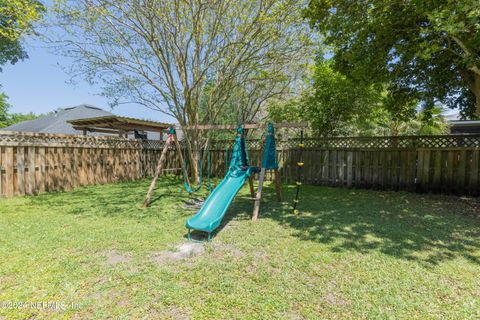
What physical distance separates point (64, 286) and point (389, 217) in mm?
4622

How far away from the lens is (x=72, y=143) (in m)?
6.87

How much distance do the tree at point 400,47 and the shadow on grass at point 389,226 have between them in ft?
8.51

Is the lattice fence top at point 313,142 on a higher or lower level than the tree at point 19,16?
lower

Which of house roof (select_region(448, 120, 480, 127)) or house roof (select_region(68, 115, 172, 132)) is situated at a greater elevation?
house roof (select_region(448, 120, 480, 127))

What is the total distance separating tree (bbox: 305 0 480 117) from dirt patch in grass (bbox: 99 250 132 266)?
16.4 feet

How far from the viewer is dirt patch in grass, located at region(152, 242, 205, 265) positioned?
8.79 ft

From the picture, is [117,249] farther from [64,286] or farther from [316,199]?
[316,199]

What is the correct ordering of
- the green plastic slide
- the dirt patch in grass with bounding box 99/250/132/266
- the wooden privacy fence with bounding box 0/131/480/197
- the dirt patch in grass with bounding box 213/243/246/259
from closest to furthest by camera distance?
the dirt patch in grass with bounding box 99/250/132/266, the dirt patch in grass with bounding box 213/243/246/259, the green plastic slide, the wooden privacy fence with bounding box 0/131/480/197

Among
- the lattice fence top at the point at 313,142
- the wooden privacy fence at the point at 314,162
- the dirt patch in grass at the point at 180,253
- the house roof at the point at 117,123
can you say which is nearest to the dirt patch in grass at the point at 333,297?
the dirt patch in grass at the point at 180,253

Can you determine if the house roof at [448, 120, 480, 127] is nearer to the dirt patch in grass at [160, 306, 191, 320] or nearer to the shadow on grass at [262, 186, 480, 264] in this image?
the shadow on grass at [262, 186, 480, 264]

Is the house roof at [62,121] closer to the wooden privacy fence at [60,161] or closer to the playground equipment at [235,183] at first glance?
the wooden privacy fence at [60,161]

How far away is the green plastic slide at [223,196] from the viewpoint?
11.0 ft

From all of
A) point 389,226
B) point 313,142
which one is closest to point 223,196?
point 389,226

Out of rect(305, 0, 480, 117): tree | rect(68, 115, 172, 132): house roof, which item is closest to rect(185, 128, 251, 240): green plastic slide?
rect(305, 0, 480, 117): tree
